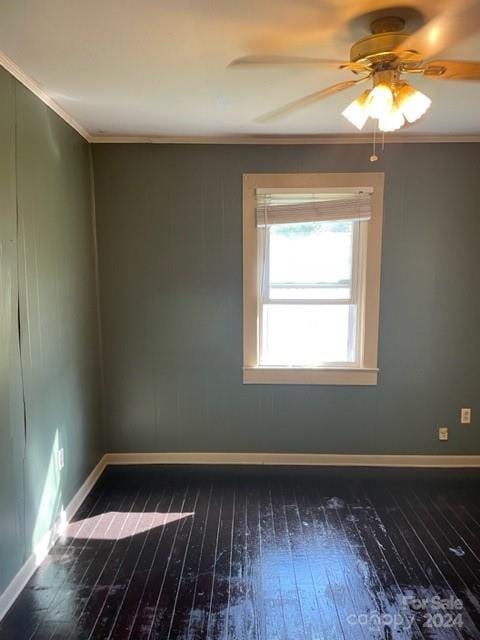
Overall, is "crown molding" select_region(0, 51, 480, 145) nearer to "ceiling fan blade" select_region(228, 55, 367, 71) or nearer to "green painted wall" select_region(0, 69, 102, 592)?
"green painted wall" select_region(0, 69, 102, 592)

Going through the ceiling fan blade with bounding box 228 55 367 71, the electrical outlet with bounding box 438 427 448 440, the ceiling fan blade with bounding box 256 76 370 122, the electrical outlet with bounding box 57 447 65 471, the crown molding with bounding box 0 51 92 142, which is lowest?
the electrical outlet with bounding box 438 427 448 440

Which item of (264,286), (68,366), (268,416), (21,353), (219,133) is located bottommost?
(268,416)

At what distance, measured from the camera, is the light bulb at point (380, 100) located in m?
1.62

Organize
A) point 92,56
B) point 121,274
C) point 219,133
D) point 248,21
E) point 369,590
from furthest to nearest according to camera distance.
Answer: point 121,274 < point 219,133 < point 369,590 < point 92,56 < point 248,21

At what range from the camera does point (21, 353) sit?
221 centimetres

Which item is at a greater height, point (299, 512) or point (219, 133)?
point (219, 133)

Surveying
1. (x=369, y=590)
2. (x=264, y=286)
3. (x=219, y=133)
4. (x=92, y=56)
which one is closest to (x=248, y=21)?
(x=92, y=56)

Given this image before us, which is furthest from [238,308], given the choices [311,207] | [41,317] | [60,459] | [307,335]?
[60,459]

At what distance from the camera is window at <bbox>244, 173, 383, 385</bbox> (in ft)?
10.8

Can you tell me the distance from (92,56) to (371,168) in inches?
82.0

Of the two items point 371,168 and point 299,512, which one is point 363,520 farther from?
point 371,168

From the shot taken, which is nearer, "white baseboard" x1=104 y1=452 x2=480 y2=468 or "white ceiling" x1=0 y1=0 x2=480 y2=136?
"white ceiling" x1=0 y1=0 x2=480 y2=136

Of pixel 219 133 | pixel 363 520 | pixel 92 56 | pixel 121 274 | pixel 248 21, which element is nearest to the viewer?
pixel 248 21

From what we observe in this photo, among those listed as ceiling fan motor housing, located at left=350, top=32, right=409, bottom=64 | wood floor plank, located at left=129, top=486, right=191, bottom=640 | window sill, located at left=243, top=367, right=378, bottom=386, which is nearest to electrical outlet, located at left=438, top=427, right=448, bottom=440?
window sill, located at left=243, top=367, right=378, bottom=386
